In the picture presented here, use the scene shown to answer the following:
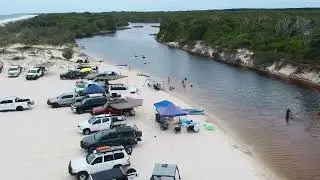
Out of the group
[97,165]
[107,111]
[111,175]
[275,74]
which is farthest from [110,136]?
[275,74]

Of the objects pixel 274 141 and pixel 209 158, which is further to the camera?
pixel 274 141

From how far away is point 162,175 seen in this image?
24.6 meters

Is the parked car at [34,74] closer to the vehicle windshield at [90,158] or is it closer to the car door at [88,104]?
the car door at [88,104]

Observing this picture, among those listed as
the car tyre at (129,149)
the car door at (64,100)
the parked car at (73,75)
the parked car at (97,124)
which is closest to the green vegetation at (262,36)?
the parked car at (73,75)

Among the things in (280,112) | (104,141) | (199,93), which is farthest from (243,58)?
(104,141)

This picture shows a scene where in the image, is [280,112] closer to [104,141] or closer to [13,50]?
[104,141]

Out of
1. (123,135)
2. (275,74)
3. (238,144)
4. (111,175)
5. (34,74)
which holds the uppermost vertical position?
(111,175)

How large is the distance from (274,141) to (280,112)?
35.2 ft

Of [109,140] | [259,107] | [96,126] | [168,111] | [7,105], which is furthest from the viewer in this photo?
[259,107]

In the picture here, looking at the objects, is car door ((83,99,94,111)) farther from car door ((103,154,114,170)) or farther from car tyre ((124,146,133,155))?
car door ((103,154,114,170))

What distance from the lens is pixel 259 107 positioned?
160 ft

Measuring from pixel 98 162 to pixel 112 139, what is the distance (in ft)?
16.2

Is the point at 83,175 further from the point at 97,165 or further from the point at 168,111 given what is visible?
the point at 168,111

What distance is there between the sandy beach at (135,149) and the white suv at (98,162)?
1010 mm
